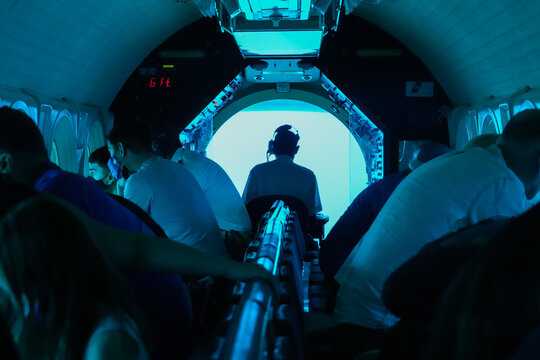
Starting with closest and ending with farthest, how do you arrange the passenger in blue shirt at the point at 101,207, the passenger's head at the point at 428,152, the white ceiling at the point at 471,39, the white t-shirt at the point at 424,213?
1. the passenger in blue shirt at the point at 101,207
2. the white t-shirt at the point at 424,213
3. the passenger's head at the point at 428,152
4. the white ceiling at the point at 471,39

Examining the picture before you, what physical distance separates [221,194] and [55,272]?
11.3ft

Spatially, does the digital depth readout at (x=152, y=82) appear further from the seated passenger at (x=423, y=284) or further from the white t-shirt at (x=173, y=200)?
the seated passenger at (x=423, y=284)

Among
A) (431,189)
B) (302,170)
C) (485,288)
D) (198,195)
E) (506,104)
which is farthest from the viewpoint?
(506,104)

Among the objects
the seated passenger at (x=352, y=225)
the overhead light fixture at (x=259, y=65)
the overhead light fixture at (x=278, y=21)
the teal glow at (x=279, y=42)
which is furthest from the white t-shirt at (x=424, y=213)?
the overhead light fixture at (x=259, y=65)

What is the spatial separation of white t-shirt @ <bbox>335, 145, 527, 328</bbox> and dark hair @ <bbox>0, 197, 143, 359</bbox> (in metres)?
1.35

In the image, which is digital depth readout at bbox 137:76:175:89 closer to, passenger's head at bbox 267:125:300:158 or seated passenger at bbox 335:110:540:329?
passenger's head at bbox 267:125:300:158

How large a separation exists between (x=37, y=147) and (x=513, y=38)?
4.41 metres

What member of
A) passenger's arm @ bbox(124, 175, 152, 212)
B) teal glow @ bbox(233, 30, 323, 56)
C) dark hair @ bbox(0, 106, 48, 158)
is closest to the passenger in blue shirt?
dark hair @ bbox(0, 106, 48, 158)

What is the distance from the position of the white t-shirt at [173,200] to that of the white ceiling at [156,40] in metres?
2.02

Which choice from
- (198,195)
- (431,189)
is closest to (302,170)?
(198,195)

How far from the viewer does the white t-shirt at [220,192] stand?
14.9 feet

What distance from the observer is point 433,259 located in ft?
4.90

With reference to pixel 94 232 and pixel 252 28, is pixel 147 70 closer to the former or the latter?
pixel 252 28

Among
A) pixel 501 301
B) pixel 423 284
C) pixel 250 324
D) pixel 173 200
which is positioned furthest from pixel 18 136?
pixel 501 301
